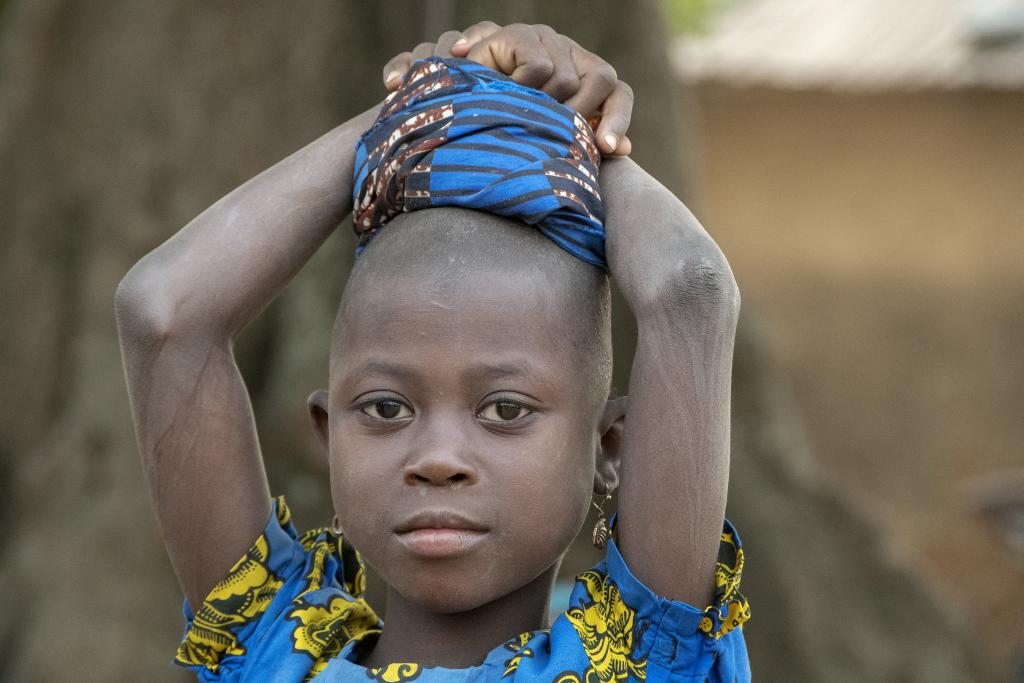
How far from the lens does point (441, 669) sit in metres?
2.10

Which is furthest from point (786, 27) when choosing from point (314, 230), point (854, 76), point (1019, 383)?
point (314, 230)

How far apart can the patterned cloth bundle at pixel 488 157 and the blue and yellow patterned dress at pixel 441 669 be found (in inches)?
20.2

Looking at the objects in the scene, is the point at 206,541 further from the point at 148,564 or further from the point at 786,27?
the point at 786,27

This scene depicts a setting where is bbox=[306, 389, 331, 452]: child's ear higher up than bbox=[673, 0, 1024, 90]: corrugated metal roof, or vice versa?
bbox=[306, 389, 331, 452]: child's ear

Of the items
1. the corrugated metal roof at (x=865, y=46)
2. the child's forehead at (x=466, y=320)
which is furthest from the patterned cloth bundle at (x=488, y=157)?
the corrugated metal roof at (x=865, y=46)

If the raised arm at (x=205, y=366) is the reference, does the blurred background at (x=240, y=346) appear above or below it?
below

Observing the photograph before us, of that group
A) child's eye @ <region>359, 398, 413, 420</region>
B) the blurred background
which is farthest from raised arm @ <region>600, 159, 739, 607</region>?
the blurred background

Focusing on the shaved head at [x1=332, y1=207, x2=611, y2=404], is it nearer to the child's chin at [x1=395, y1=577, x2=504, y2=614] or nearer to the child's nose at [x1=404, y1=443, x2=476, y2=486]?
the child's nose at [x1=404, y1=443, x2=476, y2=486]

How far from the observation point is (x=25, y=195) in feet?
17.1

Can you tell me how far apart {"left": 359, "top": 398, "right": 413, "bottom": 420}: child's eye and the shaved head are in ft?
0.42

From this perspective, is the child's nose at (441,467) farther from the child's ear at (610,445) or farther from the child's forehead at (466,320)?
the child's ear at (610,445)

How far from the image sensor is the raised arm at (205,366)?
229 cm

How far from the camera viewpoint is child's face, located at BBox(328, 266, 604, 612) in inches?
80.0

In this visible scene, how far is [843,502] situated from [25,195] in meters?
A: 3.43
